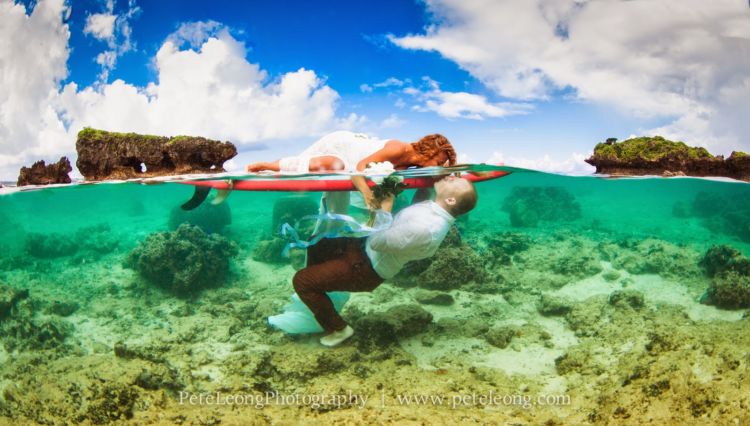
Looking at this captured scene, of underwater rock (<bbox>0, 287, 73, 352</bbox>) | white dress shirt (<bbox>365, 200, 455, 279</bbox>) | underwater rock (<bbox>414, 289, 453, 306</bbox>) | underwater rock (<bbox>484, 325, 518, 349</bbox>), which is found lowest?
underwater rock (<bbox>0, 287, 73, 352</bbox>)

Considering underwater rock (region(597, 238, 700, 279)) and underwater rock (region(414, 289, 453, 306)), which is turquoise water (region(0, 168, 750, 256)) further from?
underwater rock (region(414, 289, 453, 306))

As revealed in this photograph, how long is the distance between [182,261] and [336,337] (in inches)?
185

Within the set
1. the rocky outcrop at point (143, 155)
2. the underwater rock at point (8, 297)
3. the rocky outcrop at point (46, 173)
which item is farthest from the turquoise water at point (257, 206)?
the underwater rock at point (8, 297)

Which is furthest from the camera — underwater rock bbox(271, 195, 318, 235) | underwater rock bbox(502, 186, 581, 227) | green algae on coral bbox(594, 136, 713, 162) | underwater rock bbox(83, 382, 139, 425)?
underwater rock bbox(502, 186, 581, 227)

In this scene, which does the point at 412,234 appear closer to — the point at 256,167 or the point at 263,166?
the point at 263,166

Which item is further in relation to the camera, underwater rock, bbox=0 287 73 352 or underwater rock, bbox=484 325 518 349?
underwater rock, bbox=0 287 73 352

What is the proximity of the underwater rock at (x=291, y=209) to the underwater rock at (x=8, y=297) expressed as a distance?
5818mm

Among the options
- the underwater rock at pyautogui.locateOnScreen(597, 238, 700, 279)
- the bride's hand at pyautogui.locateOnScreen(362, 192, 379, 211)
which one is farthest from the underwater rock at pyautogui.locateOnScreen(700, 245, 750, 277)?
the bride's hand at pyautogui.locateOnScreen(362, 192, 379, 211)

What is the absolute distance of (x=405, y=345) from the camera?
5.68 m

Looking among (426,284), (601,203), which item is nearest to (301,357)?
(426,284)

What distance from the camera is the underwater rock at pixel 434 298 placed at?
7.50 meters

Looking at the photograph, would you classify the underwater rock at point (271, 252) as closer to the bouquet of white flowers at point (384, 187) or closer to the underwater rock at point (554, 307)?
the bouquet of white flowers at point (384, 187)

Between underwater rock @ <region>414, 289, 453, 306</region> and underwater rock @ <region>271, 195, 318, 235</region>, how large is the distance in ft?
16.9

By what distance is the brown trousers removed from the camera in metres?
5.02
